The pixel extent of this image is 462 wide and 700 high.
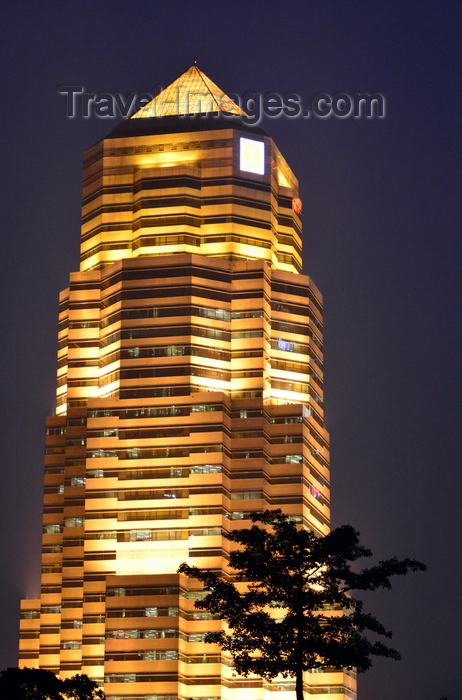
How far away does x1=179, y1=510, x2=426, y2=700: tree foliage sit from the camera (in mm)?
126562

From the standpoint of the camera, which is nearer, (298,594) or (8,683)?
(298,594)

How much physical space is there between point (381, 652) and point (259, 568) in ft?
46.5

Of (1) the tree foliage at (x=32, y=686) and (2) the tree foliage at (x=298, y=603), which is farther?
(1) the tree foliage at (x=32, y=686)

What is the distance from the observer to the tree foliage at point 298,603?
127 metres

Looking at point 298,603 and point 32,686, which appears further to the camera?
Result: point 32,686

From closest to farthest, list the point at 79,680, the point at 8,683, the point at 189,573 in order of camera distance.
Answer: the point at 189,573 → the point at 8,683 → the point at 79,680

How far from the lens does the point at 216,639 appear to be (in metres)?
133

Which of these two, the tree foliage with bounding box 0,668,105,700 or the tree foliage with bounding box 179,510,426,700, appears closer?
the tree foliage with bounding box 179,510,426,700

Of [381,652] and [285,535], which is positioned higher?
[285,535]

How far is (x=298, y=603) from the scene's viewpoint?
417 ft

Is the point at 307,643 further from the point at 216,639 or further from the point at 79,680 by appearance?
the point at 79,680

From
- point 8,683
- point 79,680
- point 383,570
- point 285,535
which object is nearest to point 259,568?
point 285,535

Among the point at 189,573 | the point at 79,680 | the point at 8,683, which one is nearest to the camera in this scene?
the point at 189,573

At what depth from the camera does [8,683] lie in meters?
160
